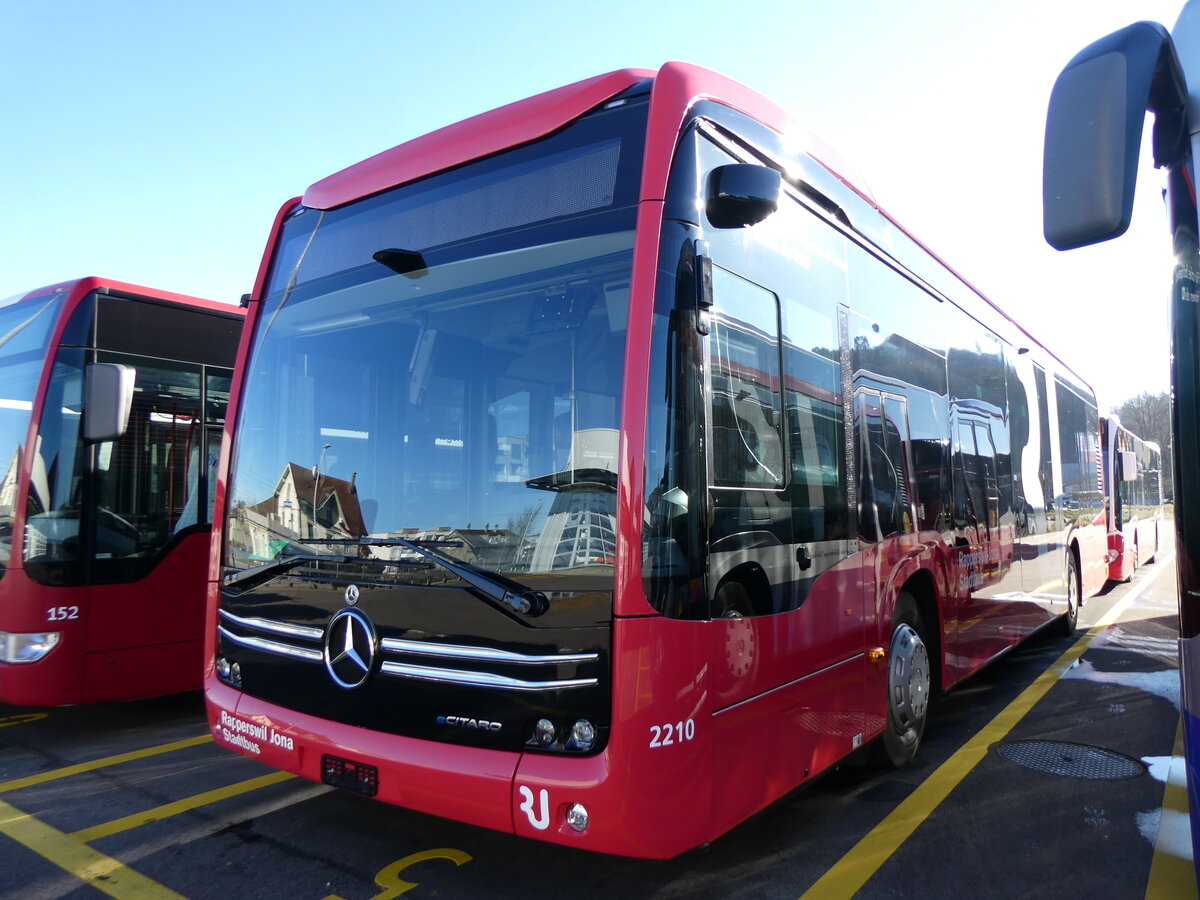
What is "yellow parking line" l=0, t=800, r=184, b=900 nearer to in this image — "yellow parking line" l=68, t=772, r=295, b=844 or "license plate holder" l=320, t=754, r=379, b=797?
"yellow parking line" l=68, t=772, r=295, b=844

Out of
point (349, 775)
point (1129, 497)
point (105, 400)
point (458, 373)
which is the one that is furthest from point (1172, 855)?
point (1129, 497)

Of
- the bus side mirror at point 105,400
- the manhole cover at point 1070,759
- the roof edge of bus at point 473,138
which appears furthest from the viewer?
the bus side mirror at point 105,400

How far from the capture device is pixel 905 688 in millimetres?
4719

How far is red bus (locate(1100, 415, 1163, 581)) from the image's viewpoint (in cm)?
1186

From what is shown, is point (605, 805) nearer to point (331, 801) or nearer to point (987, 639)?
point (331, 801)

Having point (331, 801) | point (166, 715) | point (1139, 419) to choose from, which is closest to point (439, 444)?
point (331, 801)

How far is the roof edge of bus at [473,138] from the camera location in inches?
130

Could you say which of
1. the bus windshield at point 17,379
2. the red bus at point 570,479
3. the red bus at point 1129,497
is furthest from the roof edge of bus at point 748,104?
the red bus at point 1129,497

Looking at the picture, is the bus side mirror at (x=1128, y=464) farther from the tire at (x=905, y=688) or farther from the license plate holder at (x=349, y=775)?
the license plate holder at (x=349, y=775)

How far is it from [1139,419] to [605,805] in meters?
34.3

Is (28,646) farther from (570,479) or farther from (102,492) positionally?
(570,479)

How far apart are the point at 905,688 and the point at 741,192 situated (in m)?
3.07

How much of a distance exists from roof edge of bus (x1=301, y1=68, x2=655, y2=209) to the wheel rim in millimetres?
3207

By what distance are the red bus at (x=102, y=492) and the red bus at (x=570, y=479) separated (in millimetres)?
2065
